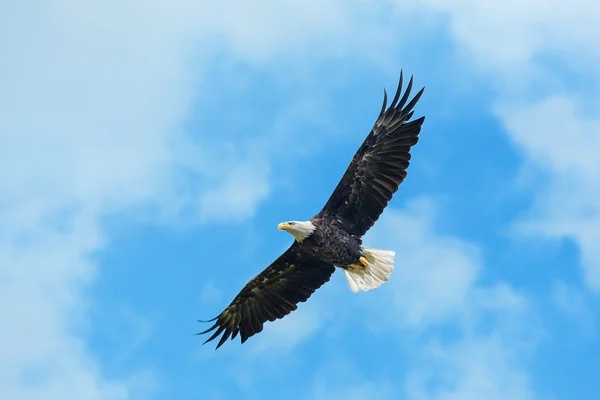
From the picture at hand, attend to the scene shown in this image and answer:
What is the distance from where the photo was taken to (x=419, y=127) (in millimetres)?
17406

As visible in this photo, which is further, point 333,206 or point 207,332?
A: point 207,332

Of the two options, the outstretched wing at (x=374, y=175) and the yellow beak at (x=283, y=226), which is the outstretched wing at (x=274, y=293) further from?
the outstretched wing at (x=374, y=175)

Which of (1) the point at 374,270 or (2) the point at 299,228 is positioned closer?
(2) the point at 299,228

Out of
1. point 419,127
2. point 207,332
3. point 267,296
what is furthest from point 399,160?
point 207,332

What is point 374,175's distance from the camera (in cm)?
1742

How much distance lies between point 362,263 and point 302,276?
49.7 inches

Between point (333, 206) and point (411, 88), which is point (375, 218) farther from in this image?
point (411, 88)

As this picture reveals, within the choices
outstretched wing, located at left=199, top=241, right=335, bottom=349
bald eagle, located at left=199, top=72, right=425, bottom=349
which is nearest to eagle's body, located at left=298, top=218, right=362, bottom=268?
bald eagle, located at left=199, top=72, right=425, bottom=349

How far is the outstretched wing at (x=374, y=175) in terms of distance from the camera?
17.4 m

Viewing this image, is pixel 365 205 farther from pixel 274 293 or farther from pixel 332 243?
pixel 274 293

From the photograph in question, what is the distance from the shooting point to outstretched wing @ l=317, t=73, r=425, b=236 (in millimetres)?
17391

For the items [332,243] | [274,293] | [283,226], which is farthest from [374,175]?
[274,293]

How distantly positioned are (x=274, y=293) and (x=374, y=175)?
2.77 m

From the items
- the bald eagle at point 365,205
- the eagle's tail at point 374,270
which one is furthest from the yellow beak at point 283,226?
the eagle's tail at point 374,270
